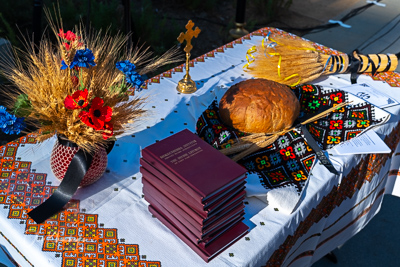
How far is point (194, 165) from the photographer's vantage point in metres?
1.47

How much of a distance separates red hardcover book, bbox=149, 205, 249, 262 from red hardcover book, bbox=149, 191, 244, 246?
0.5 inches

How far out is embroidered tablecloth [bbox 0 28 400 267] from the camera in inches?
59.4

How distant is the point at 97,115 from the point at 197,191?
38cm

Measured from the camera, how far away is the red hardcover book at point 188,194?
142 cm

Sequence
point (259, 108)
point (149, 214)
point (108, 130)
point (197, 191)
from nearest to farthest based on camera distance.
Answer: point (197, 191), point (108, 130), point (149, 214), point (259, 108)

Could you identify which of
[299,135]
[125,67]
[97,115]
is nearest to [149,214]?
[97,115]

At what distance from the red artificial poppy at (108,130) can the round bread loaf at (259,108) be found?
0.56 metres

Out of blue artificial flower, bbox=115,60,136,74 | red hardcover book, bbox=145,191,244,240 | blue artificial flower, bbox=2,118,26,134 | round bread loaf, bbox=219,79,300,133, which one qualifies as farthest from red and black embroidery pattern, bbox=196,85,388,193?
blue artificial flower, bbox=2,118,26,134

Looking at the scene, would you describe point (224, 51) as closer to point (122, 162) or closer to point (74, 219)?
point (122, 162)

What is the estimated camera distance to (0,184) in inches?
67.2

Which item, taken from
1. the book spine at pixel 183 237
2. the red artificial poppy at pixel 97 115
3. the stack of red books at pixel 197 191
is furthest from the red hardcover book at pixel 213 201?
the red artificial poppy at pixel 97 115

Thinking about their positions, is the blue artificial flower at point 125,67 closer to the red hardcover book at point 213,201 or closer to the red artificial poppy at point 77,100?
the red artificial poppy at point 77,100

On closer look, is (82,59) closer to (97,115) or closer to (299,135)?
(97,115)

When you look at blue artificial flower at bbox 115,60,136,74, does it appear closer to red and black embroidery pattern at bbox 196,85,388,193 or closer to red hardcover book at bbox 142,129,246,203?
red hardcover book at bbox 142,129,246,203
